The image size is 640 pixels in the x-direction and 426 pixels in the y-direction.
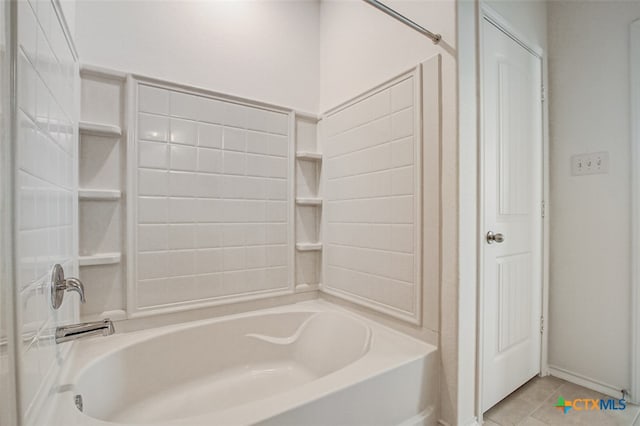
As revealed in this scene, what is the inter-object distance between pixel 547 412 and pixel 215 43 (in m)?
2.72

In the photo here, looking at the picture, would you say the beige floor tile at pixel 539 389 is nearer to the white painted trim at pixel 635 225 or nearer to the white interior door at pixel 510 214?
the white interior door at pixel 510 214

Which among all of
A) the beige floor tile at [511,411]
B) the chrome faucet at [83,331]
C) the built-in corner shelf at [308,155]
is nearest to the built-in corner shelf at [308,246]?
the built-in corner shelf at [308,155]

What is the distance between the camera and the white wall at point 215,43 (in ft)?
4.90

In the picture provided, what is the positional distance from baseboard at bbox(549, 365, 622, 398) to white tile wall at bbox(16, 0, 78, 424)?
8.30 feet

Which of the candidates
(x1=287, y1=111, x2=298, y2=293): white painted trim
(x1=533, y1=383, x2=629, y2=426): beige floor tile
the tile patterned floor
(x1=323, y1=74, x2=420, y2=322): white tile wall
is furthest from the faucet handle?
(x1=533, y1=383, x2=629, y2=426): beige floor tile

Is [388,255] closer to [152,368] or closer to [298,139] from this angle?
[298,139]

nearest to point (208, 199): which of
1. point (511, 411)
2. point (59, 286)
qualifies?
point (59, 286)

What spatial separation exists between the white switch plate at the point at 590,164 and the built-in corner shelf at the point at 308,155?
1574 mm

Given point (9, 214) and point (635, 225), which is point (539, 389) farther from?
point (9, 214)

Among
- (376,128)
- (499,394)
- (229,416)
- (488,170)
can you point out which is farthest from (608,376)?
(229,416)

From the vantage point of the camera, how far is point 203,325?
1.62 meters

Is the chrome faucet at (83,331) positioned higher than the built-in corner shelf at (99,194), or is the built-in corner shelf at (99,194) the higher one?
the built-in corner shelf at (99,194)

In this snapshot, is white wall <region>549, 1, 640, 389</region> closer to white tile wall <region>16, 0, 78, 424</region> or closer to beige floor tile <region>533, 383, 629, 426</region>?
beige floor tile <region>533, 383, 629, 426</region>

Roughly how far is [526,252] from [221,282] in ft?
5.97
